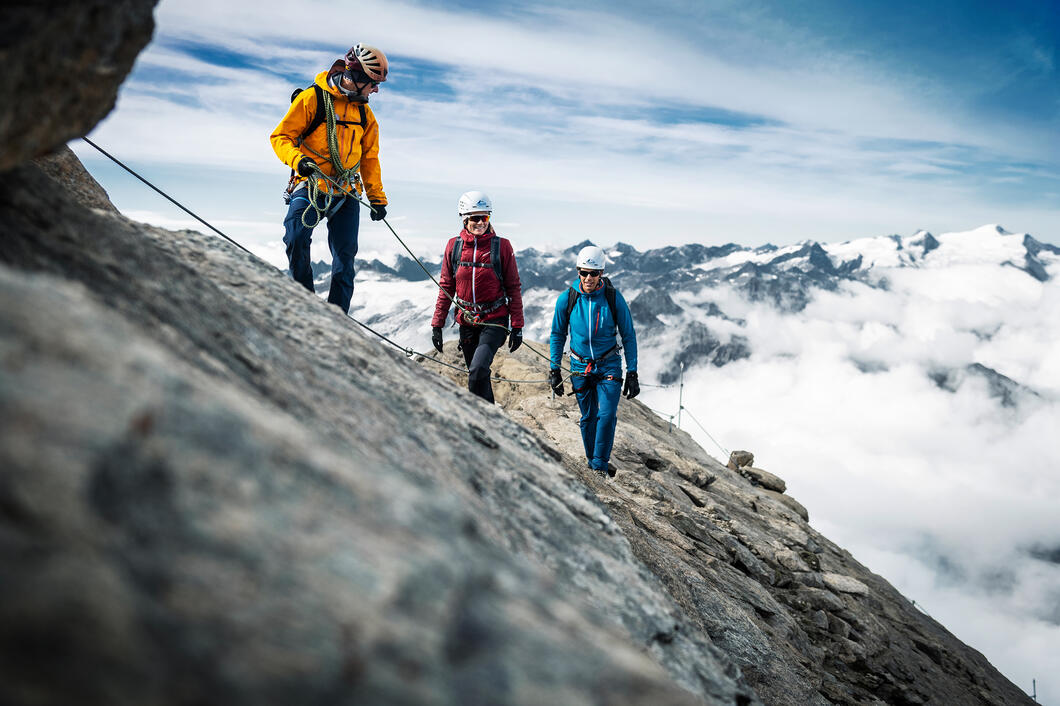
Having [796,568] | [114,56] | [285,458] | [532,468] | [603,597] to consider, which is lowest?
[796,568]

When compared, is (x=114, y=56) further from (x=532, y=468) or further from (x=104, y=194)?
(x=104, y=194)

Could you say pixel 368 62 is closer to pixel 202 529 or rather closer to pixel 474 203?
pixel 474 203

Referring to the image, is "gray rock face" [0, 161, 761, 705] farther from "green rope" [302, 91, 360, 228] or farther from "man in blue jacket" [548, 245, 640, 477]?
"man in blue jacket" [548, 245, 640, 477]

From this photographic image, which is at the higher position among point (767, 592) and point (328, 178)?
point (328, 178)

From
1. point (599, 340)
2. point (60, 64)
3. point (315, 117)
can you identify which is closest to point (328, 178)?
point (315, 117)

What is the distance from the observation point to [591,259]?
1116 cm

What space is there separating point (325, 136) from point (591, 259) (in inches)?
189

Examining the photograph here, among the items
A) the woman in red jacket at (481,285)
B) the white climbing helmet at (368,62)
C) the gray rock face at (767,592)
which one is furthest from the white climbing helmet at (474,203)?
the gray rock face at (767,592)

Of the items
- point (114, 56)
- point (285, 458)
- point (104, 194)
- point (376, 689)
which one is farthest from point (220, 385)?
point (104, 194)

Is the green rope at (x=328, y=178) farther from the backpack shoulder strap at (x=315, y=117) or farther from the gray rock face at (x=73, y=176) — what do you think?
the gray rock face at (x=73, y=176)

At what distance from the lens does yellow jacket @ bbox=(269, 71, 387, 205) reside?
8734mm

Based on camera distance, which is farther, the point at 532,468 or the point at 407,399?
the point at 532,468

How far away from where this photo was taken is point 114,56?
3.42 meters

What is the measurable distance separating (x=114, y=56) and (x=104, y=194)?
17.8 feet
